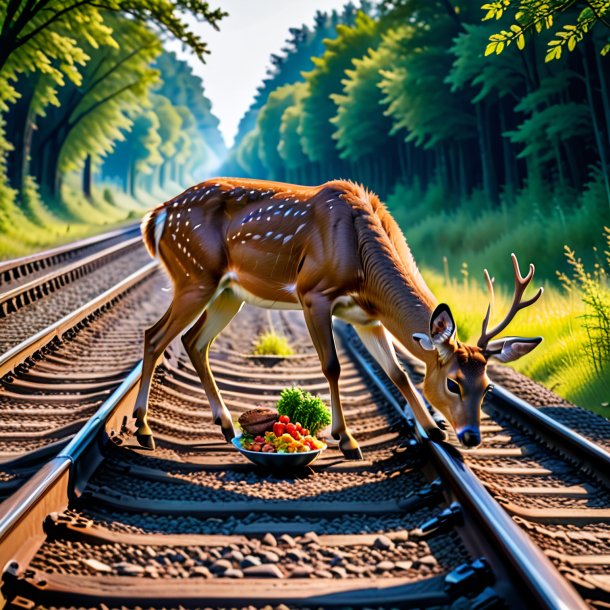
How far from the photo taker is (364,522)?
3.80 metres

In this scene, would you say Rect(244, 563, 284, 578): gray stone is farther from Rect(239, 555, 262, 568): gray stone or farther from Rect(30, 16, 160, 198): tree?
Rect(30, 16, 160, 198): tree

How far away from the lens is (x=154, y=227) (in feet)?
19.1

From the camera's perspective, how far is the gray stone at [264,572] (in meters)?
3.14

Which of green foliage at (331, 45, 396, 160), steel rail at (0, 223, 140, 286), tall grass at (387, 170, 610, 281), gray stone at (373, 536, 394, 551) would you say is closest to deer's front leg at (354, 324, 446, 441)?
gray stone at (373, 536, 394, 551)

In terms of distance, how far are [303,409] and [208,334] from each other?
1.12 metres

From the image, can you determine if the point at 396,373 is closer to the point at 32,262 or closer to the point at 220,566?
the point at 220,566

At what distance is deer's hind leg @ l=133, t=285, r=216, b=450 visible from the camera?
514cm

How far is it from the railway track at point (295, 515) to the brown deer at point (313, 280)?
1.32 feet

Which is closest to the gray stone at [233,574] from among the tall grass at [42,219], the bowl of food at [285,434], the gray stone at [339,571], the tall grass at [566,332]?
the gray stone at [339,571]

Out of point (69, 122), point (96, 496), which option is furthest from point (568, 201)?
point (69, 122)

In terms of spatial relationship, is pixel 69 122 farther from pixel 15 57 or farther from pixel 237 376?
pixel 237 376

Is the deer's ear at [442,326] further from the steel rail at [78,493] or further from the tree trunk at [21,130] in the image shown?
the tree trunk at [21,130]

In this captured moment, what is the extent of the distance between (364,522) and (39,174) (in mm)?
35239

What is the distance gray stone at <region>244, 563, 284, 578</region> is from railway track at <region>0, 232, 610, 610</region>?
14mm
